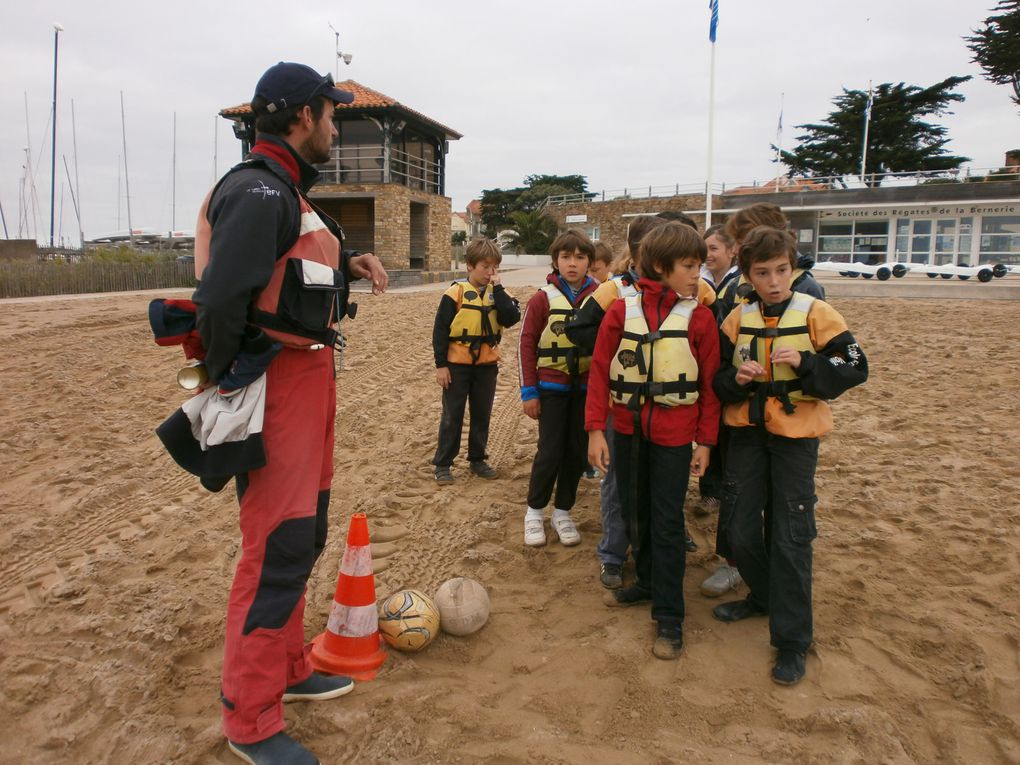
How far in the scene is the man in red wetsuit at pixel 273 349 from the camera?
2256 millimetres

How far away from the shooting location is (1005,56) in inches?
1396

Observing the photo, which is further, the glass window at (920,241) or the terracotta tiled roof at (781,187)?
the terracotta tiled roof at (781,187)

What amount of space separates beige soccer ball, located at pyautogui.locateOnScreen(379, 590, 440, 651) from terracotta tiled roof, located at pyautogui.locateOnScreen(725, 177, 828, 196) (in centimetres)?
3680

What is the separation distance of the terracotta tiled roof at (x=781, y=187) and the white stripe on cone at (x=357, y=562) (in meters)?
36.9

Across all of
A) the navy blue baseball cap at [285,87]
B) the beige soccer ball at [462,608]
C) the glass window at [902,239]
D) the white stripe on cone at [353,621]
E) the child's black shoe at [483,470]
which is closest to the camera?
the navy blue baseball cap at [285,87]

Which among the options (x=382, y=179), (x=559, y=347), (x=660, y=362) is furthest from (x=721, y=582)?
(x=382, y=179)

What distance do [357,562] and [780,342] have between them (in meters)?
2.18

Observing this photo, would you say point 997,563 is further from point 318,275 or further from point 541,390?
point 318,275

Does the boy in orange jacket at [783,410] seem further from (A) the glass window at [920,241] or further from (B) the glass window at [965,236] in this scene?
(B) the glass window at [965,236]

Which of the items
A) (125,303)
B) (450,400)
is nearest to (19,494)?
(450,400)

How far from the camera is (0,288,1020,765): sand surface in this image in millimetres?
2650

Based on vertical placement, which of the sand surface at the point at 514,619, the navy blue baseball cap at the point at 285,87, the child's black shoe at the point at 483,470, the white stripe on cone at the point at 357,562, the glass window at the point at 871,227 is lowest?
the sand surface at the point at 514,619

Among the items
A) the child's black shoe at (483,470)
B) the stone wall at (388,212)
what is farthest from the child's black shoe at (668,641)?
the stone wall at (388,212)

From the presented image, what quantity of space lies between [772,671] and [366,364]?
7.61 m
